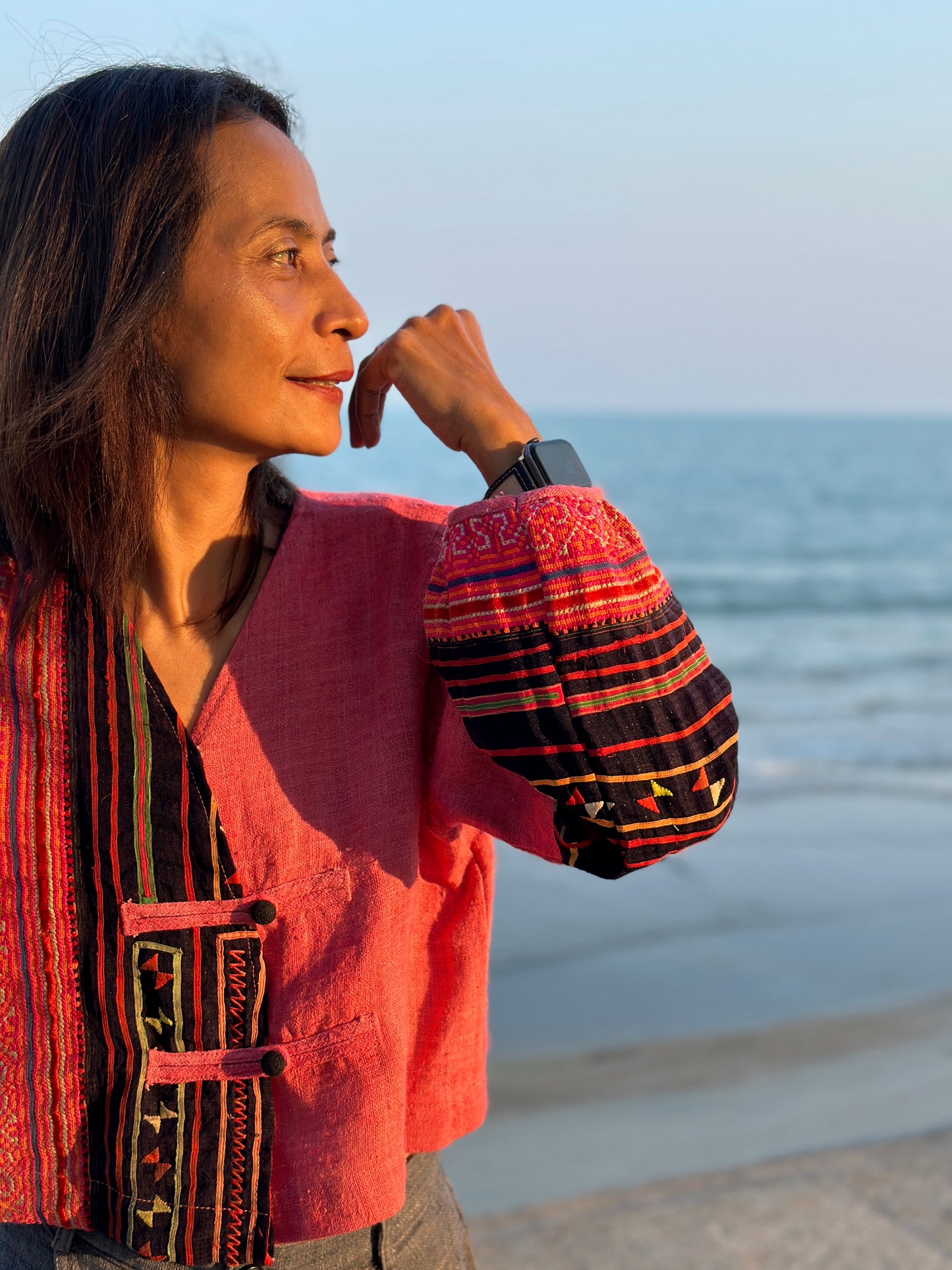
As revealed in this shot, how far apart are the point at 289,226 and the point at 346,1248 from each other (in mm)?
1149

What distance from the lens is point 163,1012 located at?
135cm

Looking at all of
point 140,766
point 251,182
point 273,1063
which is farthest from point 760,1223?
point 251,182

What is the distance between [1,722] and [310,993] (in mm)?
453

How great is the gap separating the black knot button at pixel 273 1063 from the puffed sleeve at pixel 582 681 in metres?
0.36

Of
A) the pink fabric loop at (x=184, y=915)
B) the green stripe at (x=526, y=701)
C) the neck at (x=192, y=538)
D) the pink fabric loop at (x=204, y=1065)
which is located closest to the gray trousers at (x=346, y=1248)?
the pink fabric loop at (x=204, y=1065)

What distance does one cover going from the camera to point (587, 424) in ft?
305

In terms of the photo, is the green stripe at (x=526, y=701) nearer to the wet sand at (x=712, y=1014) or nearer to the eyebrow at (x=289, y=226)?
the eyebrow at (x=289, y=226)

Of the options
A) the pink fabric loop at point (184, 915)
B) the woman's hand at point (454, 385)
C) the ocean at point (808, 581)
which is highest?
the woman's hand at point (454, 385)

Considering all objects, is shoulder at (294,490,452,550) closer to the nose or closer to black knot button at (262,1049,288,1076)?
the nose

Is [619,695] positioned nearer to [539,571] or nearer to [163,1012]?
[539,571]

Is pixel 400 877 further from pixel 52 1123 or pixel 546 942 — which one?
pixel 546 942

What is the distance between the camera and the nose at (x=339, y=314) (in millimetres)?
1445

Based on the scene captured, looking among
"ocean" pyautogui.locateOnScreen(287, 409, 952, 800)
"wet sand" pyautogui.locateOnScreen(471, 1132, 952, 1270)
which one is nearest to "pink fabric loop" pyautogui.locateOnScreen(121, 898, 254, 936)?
"ocean" pyautogui.locateOnScreen(287, 409, 952, 800)

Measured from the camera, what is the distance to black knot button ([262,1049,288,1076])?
135 centimetres
